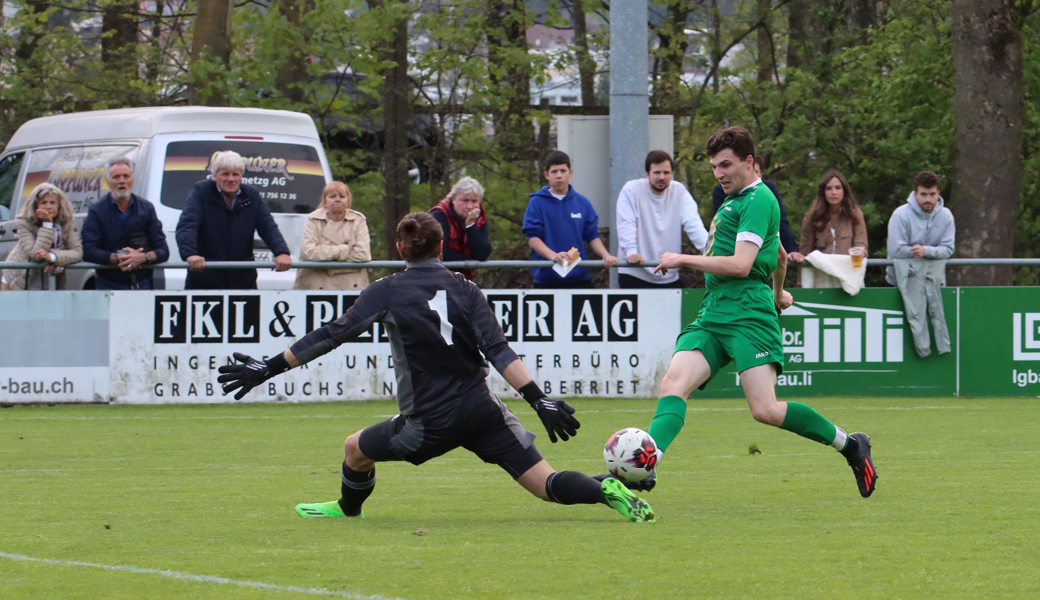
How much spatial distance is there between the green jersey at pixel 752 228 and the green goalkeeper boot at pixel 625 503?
1.19 m

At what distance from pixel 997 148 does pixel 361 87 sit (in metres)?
9.76

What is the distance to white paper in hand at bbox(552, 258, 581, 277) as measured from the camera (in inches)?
515

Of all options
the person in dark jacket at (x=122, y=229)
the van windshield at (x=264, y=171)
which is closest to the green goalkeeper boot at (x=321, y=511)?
the person in dark jacket at (x=122, y=229)

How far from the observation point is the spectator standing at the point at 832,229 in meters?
13.7

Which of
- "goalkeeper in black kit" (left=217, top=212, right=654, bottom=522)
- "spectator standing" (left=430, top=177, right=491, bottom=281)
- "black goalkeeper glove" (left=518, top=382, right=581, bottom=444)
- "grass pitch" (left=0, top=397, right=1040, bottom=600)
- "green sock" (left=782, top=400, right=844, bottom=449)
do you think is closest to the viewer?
"grass pitch" (left=0, top=397, right=1040, bottom=600)

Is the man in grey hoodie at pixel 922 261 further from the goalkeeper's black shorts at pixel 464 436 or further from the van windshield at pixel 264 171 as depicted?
the goalkeeper's black shorts at pixel 464 436

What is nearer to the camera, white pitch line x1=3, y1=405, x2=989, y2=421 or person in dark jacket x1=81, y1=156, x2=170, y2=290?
white pitch line x1=3, y1=405, x2=989, y2=421

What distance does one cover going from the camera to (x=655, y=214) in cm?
1325

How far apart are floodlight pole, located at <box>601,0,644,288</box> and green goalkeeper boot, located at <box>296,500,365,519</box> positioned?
8.07 meters

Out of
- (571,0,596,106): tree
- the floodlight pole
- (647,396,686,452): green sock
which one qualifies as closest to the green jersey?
(647,396,686,452): green sock

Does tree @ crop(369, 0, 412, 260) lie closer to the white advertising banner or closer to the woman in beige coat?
the woman in beige coat

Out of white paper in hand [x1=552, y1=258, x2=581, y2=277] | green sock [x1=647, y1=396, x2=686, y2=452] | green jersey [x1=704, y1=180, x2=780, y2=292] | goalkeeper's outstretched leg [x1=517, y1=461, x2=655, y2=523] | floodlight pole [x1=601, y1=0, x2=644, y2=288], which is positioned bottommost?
goalkeeper's outstretched leg [x1=517, y1=461, x2=655, y2=523]

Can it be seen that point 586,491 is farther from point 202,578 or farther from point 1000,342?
point 1000,342

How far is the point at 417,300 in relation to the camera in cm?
623
